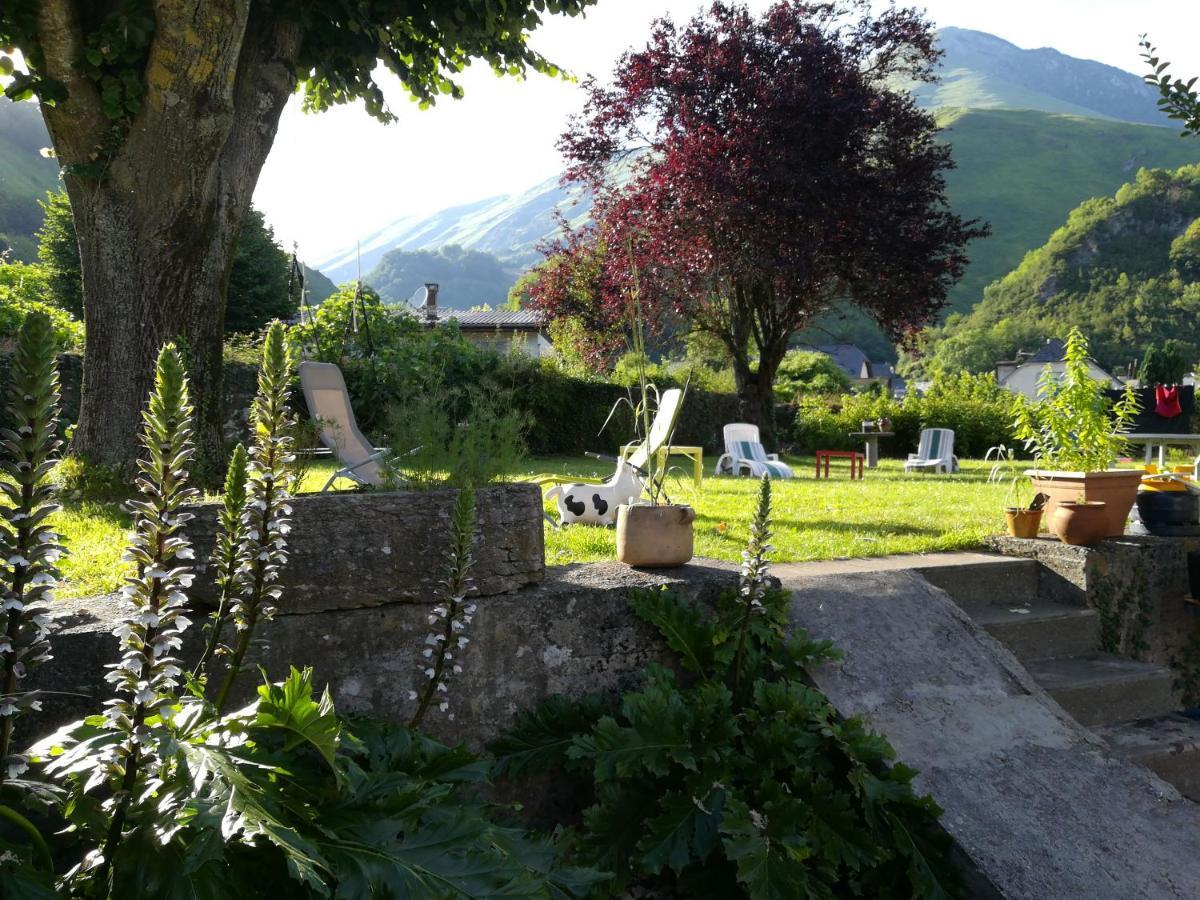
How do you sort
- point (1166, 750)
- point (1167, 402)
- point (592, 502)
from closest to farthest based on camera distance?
point (1166, 750)
point (592, 502)
point (1167, 402)

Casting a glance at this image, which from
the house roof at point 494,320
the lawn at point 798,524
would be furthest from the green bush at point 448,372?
the house roof at point 494,320

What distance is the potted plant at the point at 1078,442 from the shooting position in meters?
5.92

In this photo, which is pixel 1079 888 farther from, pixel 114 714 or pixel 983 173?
pixel 983 173

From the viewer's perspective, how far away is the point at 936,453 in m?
16.3

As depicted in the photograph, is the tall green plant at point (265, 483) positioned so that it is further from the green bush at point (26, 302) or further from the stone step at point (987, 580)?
the green bush at point (26, 302)

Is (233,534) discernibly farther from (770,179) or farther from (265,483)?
(770,179)

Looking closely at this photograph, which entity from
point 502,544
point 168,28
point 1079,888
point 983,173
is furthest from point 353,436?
point 983,173

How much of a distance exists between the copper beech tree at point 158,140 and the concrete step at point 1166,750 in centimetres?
604

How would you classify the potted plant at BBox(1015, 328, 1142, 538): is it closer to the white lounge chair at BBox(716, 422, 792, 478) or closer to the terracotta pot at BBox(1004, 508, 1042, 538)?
the terracotta pot at BBox(1004, 508, 1042, 538)

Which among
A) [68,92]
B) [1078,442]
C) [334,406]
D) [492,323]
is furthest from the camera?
[492,323]

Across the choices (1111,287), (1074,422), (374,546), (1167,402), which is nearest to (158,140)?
(374,546)

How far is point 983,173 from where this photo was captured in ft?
531

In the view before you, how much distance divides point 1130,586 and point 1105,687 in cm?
119

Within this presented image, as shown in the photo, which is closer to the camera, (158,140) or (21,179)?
(158,140)
